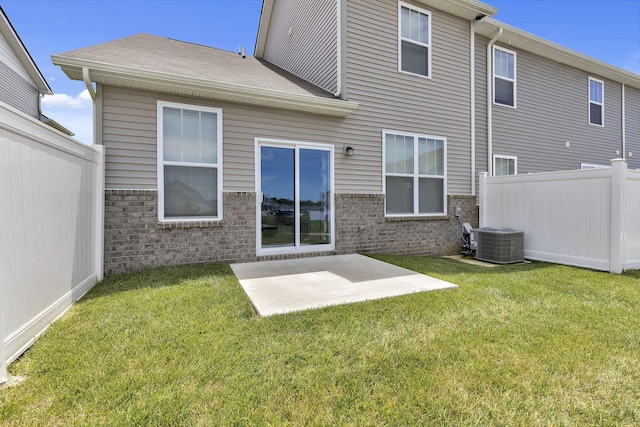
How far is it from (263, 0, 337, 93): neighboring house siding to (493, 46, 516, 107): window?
15.6 feet

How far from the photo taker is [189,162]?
4.94 metres

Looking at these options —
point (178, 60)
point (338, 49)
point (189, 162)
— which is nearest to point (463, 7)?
point (338, 49)

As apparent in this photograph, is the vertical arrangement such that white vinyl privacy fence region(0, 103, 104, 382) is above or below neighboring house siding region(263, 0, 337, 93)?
below

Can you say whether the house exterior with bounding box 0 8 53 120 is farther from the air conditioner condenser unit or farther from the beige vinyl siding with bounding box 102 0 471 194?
the air conditioner condenser unit

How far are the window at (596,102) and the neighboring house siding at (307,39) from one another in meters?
9.32

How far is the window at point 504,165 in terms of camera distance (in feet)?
26.9

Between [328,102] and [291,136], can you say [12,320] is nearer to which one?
[291,136]

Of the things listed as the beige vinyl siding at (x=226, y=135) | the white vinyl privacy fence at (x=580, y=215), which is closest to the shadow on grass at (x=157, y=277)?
the beige vinyl siding at (x=226, y=135)

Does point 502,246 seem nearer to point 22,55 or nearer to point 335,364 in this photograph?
point 335,364

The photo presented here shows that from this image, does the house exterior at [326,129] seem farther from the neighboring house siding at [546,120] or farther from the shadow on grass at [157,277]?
the shadow on grass at [157,277]

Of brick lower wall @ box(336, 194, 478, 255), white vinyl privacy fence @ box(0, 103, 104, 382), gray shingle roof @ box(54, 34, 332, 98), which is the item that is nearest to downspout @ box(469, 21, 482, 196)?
brick lower wall @ box(336, 194, 478, 255)

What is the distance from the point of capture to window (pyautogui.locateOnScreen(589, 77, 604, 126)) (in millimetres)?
9883

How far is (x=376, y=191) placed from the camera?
637cm

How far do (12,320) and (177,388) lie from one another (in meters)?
1.45
